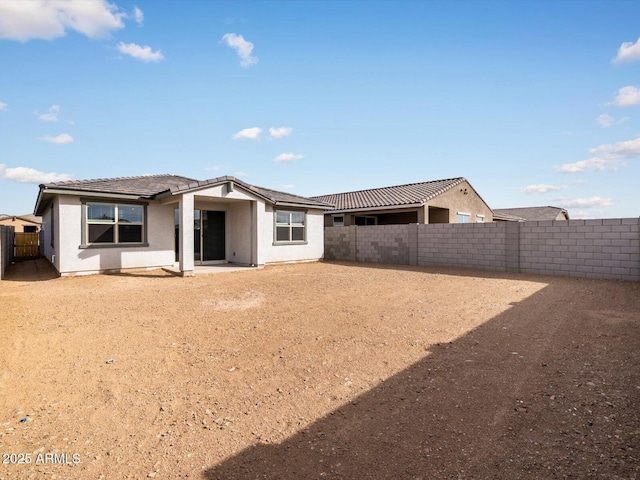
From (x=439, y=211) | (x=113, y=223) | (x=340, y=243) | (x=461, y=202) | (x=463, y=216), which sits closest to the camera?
(x=113, y=223)

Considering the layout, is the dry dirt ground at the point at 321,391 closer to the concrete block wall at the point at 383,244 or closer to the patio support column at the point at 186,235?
the patio support column at the point at 186,235

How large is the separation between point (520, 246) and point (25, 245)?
95.9 ft

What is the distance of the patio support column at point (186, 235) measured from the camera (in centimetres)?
1201

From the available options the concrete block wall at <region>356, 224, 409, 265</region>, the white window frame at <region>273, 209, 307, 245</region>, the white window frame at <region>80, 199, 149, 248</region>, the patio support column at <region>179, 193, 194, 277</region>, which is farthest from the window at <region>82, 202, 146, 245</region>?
the concrete block wall at <region>356, 224, 409, 265</region>

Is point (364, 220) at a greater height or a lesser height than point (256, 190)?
lesser

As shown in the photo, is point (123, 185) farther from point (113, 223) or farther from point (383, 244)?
point (383, 244)

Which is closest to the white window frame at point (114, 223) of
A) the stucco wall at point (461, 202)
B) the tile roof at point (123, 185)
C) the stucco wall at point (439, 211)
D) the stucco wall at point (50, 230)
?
the tile roof at point (123, 185)

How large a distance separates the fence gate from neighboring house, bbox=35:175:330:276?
11.5 m

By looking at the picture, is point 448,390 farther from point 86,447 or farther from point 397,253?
point 397,253

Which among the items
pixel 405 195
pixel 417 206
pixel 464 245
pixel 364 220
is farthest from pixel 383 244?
pixel 364 220

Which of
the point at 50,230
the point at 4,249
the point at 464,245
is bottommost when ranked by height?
the point at 4,249

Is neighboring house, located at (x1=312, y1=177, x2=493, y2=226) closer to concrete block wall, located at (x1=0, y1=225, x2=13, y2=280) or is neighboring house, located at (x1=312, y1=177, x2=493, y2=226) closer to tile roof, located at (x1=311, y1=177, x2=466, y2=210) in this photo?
tile roof, located at (x1=311, y1=177, x2=466, y2=210)

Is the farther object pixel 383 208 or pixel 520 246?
pixel 383 208

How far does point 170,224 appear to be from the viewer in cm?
1412
